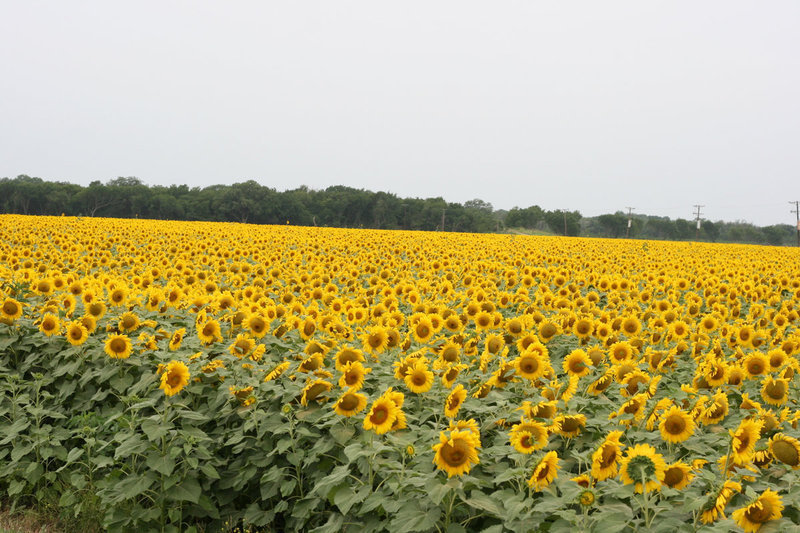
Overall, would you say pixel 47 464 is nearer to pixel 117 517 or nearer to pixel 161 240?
pixel 117 517

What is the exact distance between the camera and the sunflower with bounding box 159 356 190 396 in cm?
440

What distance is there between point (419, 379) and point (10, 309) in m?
5.06

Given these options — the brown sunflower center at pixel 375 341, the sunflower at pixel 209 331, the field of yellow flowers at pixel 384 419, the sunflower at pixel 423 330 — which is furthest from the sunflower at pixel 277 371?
the sunflower at pixel 423 330

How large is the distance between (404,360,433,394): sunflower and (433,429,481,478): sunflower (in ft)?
4.02

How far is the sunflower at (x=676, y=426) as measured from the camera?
3.22 m

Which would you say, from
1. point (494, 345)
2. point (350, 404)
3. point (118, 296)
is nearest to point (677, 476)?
point (350, 404)

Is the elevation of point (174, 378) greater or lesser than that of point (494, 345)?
lesser

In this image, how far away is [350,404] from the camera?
3889 mm

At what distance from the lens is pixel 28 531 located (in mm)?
4672

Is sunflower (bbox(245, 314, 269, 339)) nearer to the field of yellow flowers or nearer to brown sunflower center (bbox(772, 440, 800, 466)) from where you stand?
the field of yellow flowers

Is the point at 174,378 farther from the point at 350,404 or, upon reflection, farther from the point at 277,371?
the point at 350,404

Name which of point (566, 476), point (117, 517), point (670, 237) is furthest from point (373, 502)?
point (670, 237)

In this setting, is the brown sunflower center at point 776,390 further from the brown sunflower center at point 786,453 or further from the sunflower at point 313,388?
the sunflower at point 313,388

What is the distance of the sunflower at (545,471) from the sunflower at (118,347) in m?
4.09
